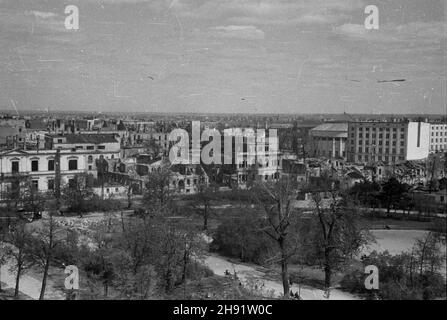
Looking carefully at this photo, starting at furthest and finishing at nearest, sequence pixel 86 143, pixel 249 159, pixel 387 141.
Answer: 1. pixel 387 141
2. pixel 249 159
3. pixel 86 143

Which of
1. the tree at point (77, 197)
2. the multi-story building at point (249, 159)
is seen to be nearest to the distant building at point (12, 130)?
the tree at point (77, 197)

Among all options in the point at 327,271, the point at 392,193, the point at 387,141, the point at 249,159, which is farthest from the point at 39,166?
the point at 387,141

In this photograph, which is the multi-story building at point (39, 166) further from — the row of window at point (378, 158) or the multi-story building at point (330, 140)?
the multi-story building at point (330, 140)

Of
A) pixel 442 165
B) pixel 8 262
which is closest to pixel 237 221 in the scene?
pixel 8 262

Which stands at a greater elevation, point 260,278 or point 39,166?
point 39,166

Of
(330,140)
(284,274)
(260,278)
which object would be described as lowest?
(260,278)

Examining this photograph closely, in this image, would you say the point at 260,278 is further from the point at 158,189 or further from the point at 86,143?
the point at 86,143
